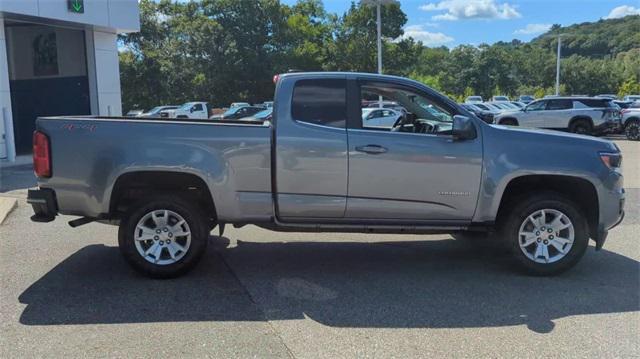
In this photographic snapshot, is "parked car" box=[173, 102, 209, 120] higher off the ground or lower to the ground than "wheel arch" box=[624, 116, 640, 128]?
higher

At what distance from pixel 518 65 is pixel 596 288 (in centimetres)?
10258

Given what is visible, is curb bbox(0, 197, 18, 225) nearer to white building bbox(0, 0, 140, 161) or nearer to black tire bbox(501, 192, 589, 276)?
black tire bbox(501, 192, 589, 276)

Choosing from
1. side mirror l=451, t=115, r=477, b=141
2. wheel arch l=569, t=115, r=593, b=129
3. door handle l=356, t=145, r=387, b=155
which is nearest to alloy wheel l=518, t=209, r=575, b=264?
side mirror l=451, t=115, r=477, b=141

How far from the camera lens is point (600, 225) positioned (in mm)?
5676

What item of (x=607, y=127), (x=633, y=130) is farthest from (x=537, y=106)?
(x=633, y=130)

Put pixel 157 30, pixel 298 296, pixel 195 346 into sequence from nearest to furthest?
pixel 195 346 < pixel 298 296 < pixel 157 30

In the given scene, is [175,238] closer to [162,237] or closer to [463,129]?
[162,237]

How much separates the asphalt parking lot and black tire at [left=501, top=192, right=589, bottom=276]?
13cm

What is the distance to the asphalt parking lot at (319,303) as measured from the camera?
13.5ft

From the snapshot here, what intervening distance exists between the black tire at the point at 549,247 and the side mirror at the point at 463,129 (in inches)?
35.2

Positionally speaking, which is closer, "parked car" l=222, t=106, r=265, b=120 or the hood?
the hood

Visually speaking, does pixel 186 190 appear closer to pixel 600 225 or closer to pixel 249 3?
pixel 600 225

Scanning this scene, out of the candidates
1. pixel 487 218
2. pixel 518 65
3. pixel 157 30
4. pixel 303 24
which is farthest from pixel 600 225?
pixel 518 65

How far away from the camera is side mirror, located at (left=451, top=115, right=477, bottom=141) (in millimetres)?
5316
